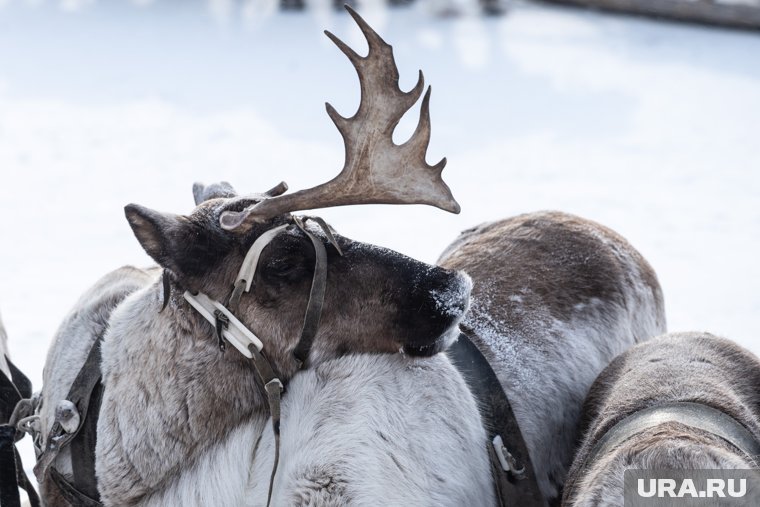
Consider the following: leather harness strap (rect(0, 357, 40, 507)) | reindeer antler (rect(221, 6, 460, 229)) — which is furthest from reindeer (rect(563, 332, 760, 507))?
leather harness strap (rect(0, 357, 40, 507))

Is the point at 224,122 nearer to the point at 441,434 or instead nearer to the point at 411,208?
the point at 411,208

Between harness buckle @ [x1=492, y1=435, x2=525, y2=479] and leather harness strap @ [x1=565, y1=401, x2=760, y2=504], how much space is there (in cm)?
23

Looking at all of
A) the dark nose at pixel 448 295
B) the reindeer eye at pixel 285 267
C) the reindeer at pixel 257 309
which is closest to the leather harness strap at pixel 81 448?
the reindeer at pixel 257 309

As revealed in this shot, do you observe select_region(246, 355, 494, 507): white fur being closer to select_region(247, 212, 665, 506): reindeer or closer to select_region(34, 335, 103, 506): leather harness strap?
select_region(247, 212, 665, 506): reindeer

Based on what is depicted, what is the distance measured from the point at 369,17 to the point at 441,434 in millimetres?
10532

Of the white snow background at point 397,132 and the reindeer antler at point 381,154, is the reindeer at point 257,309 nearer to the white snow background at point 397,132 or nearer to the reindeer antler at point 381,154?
the reindeer antler at point 381,154

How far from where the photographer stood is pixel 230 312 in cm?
229

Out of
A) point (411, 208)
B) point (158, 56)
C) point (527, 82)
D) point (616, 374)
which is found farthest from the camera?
point (158, 56)

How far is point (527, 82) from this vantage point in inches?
387

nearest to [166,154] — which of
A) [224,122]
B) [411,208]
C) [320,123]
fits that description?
[224,122]

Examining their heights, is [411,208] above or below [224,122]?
below

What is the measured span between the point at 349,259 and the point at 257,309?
277 millimetres

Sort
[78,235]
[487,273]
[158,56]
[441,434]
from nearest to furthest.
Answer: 1. [441,434]
2. [487,273]
3. [78,235]
4. [158,56]

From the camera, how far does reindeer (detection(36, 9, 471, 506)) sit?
7.49 ft
